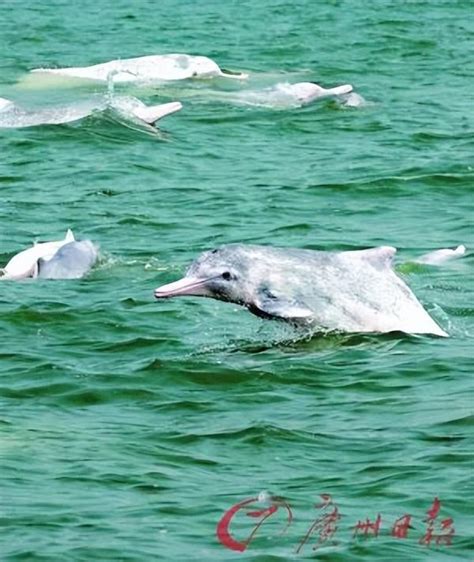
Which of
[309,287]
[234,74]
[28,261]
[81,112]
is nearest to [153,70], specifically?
[234,74]

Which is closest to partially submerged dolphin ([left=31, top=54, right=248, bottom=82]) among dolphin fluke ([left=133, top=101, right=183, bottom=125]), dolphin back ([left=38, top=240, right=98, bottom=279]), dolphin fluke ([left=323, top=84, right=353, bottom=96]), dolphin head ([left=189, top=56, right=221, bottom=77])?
dolphin head ([left=189, top=56, right=221, bottom=77])

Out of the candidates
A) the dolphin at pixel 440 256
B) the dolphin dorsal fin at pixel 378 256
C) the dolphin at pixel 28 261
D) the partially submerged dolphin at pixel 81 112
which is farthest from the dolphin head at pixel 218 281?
the partially submerged dolphin at pixel 81 112

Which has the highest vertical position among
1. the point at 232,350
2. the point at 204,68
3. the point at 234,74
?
the point at 232,350

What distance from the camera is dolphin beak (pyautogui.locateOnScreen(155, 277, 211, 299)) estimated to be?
13462 millimetres

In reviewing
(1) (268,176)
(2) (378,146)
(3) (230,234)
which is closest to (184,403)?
(3) (230,234)

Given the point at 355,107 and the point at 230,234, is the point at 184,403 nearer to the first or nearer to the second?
the point at 230,234

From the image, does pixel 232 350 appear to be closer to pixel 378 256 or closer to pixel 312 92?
pixel 378 256

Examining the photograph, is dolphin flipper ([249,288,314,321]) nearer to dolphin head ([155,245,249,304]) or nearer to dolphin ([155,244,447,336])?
dolphin ([155,244,447,336])

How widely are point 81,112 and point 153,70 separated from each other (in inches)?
145

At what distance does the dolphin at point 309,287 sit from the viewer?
13.5 metres

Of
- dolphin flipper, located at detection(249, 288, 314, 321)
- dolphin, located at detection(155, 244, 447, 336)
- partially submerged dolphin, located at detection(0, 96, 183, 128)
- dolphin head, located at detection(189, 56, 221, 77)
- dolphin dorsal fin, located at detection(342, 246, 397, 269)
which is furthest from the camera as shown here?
dolphin head, located at detection(189, 56, 221, 77)

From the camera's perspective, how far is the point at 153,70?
29.2 meters

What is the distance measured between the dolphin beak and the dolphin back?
3.22 metres

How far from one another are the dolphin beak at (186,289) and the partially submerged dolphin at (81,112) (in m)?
10.8
